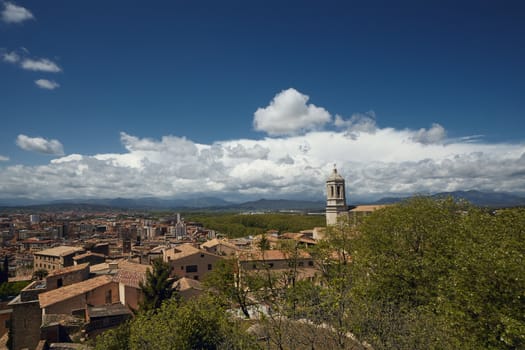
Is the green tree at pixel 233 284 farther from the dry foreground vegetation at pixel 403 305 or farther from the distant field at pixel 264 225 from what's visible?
the distant field at pixel 264 225

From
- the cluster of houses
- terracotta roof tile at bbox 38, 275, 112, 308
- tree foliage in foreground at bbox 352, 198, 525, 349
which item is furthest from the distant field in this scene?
tree foliage in foreground at bbox 352, 198, 525, 349

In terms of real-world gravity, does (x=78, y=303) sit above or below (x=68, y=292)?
below

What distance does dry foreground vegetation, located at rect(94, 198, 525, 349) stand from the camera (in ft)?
39.5

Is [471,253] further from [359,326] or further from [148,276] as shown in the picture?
[148,276]

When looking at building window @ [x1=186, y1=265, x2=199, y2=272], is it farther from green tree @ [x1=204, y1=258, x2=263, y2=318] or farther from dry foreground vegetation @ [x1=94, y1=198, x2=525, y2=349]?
dry foreground vegetation @ [x1=94, y1=198, x2=525, y2=349]

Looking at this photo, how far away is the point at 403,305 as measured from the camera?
17000 millimetres

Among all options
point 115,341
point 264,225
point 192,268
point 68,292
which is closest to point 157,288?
point 68,292

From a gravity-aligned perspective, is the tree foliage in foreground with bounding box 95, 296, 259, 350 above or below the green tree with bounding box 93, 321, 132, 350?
above

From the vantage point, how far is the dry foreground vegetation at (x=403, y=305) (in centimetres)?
1205

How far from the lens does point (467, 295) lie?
498 inches

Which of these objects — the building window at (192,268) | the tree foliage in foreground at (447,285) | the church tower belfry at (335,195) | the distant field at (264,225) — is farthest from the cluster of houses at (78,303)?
the distant field at (264,225)

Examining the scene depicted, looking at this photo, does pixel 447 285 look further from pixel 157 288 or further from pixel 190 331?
pixel 157 288

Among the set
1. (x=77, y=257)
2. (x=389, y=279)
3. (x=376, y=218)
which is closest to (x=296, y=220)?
(x=77, y=257)

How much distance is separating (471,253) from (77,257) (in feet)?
194
